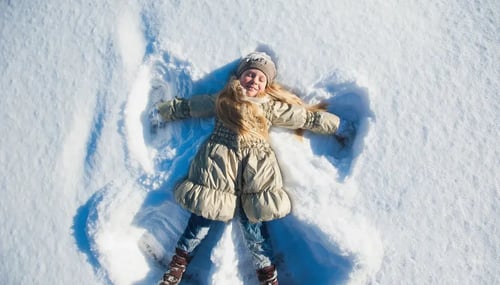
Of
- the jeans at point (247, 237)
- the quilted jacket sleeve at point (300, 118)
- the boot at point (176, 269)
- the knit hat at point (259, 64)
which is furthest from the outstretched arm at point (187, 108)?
the boot at point (176, 269)

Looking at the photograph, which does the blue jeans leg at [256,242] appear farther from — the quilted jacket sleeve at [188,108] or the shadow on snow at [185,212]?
the quilted jacket sleeve at [188,108]

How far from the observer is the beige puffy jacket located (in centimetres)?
194

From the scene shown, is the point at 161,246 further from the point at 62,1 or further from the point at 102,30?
the point at 62,1

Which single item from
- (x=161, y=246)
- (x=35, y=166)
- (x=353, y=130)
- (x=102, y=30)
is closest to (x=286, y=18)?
(x=353, y=130)

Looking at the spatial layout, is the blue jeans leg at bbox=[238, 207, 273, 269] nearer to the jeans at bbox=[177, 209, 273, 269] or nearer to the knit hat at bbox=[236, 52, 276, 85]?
the jeans at bbox=[177, 209, 273, 269]

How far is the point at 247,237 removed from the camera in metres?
2.04

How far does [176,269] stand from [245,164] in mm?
622

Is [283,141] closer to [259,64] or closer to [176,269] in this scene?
[259,64]

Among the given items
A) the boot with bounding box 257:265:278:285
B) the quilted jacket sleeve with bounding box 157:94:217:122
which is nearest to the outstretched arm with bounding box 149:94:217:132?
the quilted jacket sleeve with bounding box 157:94:217:122

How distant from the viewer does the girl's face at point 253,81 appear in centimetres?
201

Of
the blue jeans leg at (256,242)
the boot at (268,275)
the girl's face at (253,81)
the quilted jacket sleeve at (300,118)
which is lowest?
the boot at (268,275)

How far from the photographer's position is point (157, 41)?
225 centimetres

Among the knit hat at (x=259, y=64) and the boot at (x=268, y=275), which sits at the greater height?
the knit hat at (x=259, y=64)

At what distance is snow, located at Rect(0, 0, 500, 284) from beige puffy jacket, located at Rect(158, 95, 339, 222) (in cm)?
13
